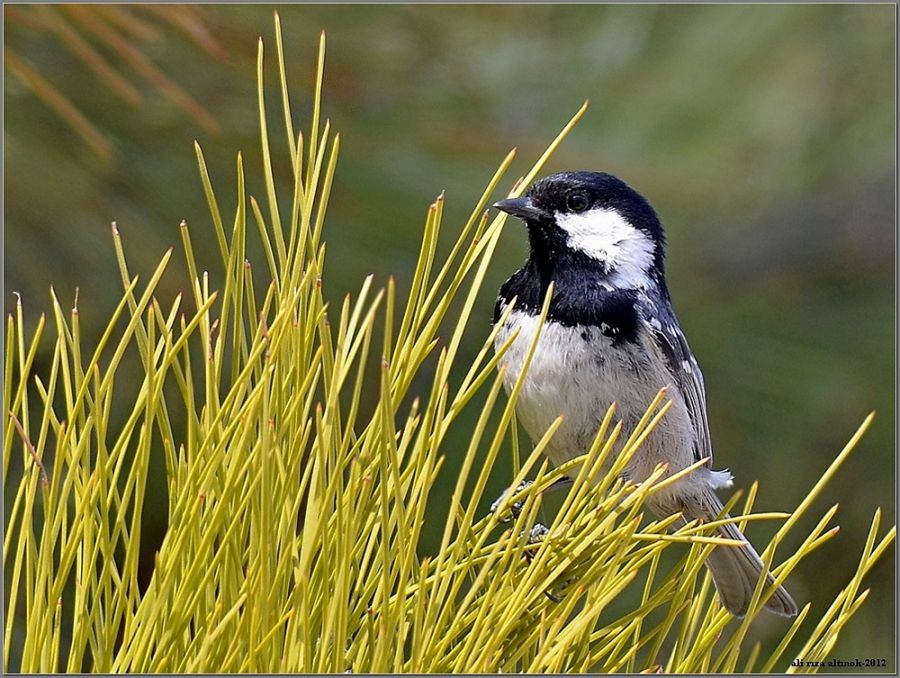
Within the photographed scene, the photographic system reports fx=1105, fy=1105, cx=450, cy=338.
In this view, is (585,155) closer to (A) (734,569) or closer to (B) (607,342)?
(B) (607,342)

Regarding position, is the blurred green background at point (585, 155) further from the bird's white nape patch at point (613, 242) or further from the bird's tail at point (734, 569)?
the bird's tail at point (734, 569)

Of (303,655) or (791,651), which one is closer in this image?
(303,655)

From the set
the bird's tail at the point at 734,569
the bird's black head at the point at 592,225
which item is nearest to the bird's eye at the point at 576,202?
the bird's black head at the point at 592,225

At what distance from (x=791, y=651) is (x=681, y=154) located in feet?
3.91

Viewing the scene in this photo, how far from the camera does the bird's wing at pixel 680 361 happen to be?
70.3 inches

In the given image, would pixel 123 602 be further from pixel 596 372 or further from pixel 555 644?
pixel 596 372

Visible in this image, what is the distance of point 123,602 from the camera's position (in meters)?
0.99

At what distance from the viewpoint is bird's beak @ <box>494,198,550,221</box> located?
174 cm

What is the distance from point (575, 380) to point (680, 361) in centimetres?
27

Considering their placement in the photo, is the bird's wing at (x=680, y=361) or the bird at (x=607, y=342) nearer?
the bird at (x=607, y=342)

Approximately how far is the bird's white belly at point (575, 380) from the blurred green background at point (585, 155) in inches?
10.9

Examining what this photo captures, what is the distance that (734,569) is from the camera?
5.84 feet

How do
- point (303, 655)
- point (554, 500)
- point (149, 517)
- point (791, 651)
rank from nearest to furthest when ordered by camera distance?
point (303, 655) < point (149, 517) < point (554, 500) < point (791, 651)

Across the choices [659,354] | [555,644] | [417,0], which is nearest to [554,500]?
[659,354]
